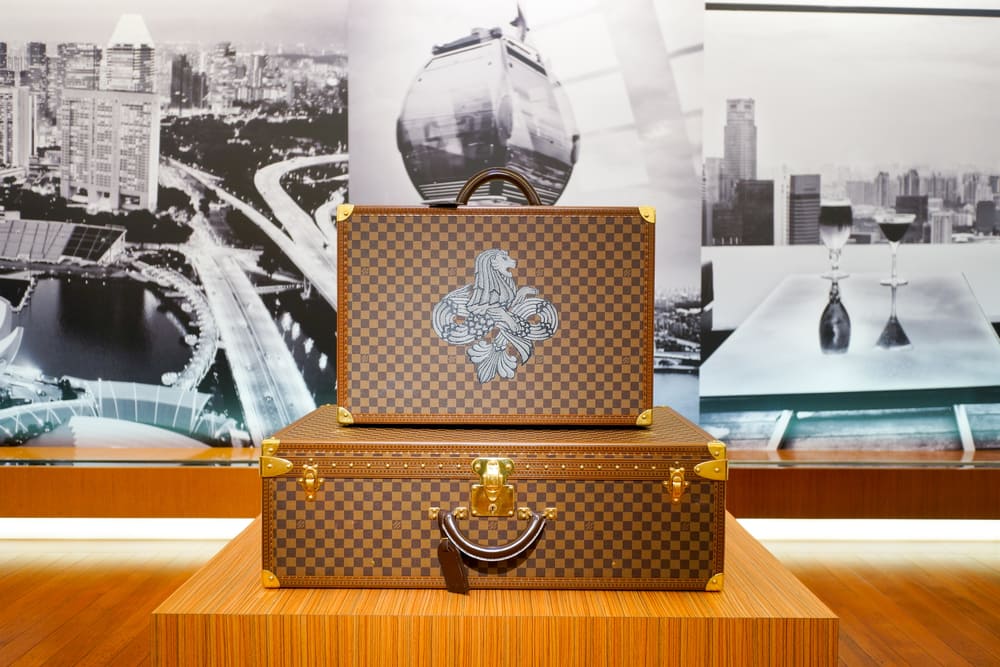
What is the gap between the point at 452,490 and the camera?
1142 mm

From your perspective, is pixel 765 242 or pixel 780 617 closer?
pixel 780 617

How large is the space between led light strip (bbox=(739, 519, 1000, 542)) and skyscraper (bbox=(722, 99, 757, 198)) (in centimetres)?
124

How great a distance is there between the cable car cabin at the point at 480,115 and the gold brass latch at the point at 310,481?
174 cm

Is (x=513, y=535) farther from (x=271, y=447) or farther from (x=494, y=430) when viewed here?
(x=271, y=447)

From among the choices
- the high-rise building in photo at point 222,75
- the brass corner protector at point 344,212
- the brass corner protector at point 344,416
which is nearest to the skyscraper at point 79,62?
the high-rise building in photo at point 222,75

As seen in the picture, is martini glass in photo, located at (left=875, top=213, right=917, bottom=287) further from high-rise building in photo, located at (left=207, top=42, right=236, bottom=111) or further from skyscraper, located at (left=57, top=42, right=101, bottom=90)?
skyscraper, located at (left=57, top=42, right=101, bottom=90)

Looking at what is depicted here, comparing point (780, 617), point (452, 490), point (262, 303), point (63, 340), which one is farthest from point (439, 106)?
point (780, 617)

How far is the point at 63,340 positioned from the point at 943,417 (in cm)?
337

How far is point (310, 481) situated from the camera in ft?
3.72

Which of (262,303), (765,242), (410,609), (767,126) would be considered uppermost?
(767,126)

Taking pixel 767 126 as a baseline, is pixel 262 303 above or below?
below

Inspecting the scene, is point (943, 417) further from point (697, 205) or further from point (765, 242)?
point (697, 205)

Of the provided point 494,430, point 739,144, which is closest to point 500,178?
point 494,430

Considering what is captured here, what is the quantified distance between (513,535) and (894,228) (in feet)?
7.73
